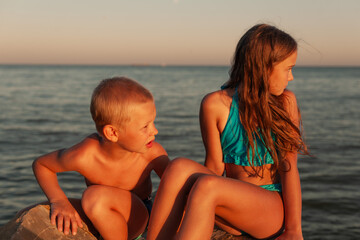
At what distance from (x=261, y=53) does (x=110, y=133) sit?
1.18 m

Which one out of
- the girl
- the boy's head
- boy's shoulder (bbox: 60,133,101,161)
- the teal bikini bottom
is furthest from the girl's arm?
boy's shoulder (bbox: 60,133,101,161)

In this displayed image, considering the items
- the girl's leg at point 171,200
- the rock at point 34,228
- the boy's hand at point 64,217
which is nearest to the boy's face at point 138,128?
the girl's leg at point 171,200

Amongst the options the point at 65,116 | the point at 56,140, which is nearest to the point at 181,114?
the point at 65,116

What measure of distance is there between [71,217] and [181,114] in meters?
12.1

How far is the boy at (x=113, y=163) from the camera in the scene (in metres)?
2.38

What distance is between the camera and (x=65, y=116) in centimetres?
1384

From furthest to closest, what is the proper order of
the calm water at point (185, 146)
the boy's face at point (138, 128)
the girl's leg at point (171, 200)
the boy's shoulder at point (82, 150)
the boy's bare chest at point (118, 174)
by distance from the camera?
the calm water at point (185, 146), the boy's bare chest at point (118, 174), the boy's shoulder at point (82, 150), the boy's face at point (138, 128), the girl's leg at point (171, 200)

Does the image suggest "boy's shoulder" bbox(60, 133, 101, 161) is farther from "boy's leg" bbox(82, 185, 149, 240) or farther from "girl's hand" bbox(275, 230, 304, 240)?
"girl's hand" bbox(275, 230, 304, 240)

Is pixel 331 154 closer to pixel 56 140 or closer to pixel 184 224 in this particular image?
pixel 56 140

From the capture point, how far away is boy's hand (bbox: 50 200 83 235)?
241 cm

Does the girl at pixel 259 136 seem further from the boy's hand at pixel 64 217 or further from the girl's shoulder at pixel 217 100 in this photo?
the boy's hand at pixel 64 217

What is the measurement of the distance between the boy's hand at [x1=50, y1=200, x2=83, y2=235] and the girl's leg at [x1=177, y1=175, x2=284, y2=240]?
0.70m

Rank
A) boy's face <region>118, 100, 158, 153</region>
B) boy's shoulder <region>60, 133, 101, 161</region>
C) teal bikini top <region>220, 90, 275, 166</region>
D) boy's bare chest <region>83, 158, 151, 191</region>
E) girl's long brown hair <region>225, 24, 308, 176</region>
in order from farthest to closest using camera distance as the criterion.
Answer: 1. teal bikini top <region>220, 90, 275, 166</region>
2. girl's long brown hair <region>225, 24, 308, 176</region>
3. boy's bare chest <region>83, 158, 151, 191</region>
4. boy's shoulder <region>60, 133, 101, 161</region>
5. boy's face <region>118, 100, 158, 153</region>

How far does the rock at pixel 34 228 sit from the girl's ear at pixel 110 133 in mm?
595
